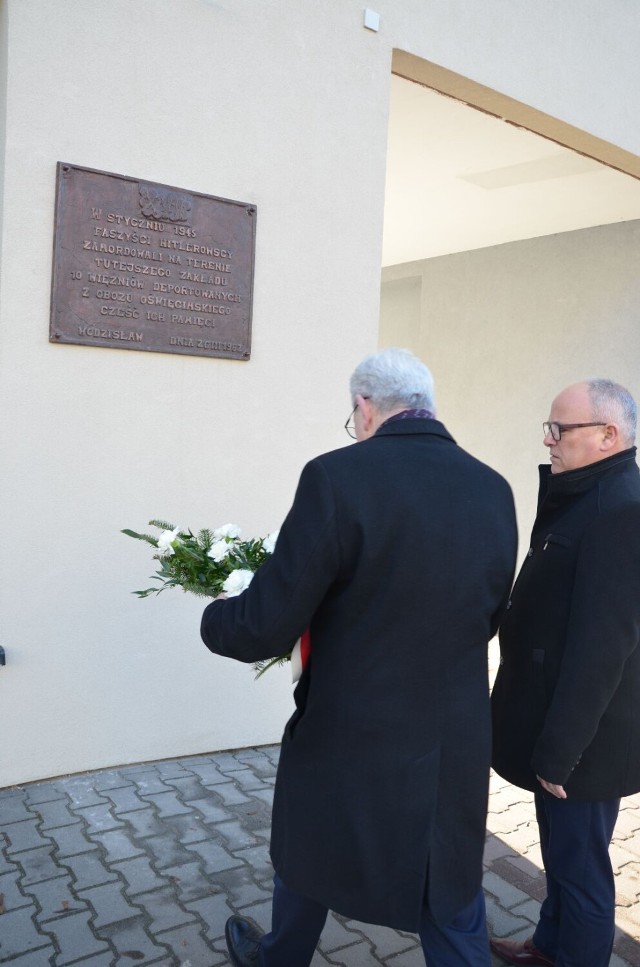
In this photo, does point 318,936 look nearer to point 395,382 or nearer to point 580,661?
point 580,661

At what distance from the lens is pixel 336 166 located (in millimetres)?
4387

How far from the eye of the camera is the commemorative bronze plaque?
3643 millimetres

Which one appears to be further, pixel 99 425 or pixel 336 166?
pixel 336 166

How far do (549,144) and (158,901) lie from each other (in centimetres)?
552

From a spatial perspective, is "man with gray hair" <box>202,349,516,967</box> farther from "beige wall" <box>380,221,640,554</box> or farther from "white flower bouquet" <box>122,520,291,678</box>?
"beige wall" <box>380,221,640,554</box>

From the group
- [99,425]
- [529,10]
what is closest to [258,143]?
[99,425]

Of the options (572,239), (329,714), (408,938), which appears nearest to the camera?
(329,714)

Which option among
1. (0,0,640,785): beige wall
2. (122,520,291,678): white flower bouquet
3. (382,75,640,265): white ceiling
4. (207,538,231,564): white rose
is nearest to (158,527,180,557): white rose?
(122,520,291,678): white flower bouquet

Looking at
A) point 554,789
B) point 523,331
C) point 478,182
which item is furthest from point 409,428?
point 523,331

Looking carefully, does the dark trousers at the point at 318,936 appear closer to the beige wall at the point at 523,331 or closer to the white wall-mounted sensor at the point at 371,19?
the white wall-mounted sensor at the point at 371,19

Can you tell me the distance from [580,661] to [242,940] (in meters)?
1.33

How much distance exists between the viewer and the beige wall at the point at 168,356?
3.60 meters

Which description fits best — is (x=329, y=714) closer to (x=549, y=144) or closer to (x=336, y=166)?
(x=336, y=166)

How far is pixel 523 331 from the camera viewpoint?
8.65m
